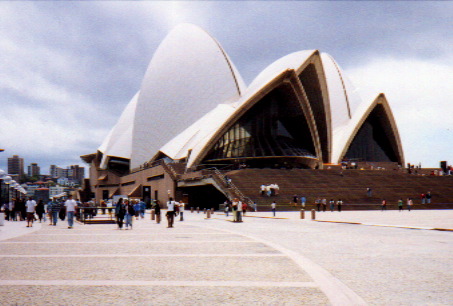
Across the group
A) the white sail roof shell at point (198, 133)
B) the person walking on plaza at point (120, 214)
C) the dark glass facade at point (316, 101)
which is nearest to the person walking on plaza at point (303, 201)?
the white sail roof shell at point (198, 133)

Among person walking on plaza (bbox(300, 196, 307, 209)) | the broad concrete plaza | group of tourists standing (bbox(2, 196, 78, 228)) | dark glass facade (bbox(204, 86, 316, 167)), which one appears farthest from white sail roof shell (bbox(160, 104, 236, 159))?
the broad concrete plaza

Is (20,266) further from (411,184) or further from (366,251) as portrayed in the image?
(411,184)

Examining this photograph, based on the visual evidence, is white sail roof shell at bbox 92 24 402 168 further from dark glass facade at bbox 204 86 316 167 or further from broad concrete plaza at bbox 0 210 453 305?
broad concrete plaza at bbox 0 210 453 305

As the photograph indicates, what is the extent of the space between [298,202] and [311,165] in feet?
51.4

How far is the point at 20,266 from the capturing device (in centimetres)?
633

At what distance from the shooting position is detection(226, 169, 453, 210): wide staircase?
29672 mm

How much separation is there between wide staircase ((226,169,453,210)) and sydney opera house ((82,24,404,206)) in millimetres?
6405

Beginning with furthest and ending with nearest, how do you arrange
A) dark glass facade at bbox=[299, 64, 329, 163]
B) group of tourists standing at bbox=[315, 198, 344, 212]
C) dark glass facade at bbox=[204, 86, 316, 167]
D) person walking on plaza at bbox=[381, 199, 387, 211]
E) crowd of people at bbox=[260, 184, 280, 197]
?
dark glass facade at bbox=[299, 64, 329, 163], dark glass facade at bbox=[204, 86, 316, 167], crowd of people at bbox=[260, 184, 280, 197], person walking on plaza at bbox=[381, 199, 387, 211], group of tourists standing at bbox=[315, 198, 344, 212]

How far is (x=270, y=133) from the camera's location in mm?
45969

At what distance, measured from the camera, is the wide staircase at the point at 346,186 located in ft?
97.3

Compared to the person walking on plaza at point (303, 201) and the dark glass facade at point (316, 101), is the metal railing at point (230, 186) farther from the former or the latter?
the dark glass facade at point (316, 101)

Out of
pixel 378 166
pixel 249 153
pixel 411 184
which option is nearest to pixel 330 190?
pixel 411 184

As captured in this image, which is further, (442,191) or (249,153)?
(249,153)

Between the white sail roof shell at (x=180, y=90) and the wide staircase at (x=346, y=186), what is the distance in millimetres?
18240
